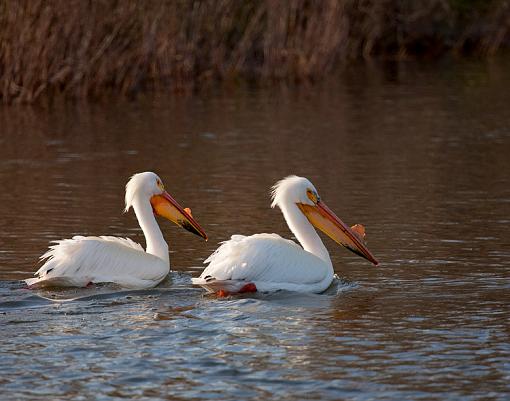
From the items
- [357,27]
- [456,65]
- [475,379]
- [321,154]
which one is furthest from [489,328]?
[357,27]

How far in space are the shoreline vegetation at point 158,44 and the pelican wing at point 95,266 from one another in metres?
8.17

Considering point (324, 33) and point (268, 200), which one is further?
point (324, 33)

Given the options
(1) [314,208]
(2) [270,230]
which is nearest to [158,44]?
(2) [270,230]

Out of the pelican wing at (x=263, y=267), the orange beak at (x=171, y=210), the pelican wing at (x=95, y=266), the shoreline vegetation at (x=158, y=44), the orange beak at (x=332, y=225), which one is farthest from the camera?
the shoreline vegetation at (x=158, y=44)

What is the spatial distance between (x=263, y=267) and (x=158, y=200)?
130cm

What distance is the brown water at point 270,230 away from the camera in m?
5.34

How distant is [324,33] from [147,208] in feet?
35.1

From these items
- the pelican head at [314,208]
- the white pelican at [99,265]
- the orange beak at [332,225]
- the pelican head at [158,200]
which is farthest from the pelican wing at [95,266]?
the orange beak at [332,225]

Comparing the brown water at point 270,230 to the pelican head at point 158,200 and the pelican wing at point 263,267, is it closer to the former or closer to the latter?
the pelican wing at point 263,267

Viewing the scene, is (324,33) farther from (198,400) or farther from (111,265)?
(198,400)

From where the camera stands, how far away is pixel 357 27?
23.0m

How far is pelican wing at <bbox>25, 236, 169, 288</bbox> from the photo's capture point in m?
6.95

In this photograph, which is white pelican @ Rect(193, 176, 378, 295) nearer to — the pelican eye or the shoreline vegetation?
the pelican eye

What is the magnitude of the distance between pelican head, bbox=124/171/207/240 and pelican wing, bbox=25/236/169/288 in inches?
25.0
